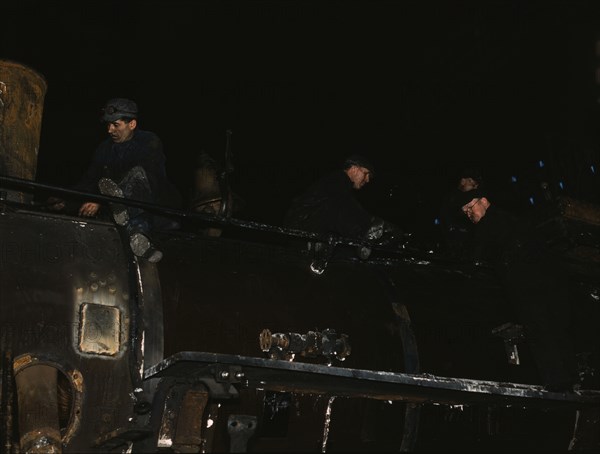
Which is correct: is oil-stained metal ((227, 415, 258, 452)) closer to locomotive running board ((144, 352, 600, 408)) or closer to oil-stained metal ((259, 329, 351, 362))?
locomotive running board ((144, 352, 600, 408))

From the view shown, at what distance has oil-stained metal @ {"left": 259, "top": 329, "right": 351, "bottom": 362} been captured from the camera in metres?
4.12

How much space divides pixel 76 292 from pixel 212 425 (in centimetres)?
102

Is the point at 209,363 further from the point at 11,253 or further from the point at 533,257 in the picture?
the point at 533,257

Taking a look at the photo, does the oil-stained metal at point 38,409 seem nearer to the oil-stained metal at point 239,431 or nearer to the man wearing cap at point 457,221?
the oil-stained metal at point 239,431

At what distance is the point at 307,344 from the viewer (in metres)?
4.20

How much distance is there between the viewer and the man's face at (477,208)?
223 inches

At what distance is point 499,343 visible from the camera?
5.11 metres

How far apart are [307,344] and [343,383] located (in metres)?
0.32

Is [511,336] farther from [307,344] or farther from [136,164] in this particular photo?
[136,164]

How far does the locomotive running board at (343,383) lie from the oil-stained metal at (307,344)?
Result: 0.68 feet

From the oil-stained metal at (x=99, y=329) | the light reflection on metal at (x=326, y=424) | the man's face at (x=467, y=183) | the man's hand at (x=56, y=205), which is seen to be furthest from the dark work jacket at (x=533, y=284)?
the man's hand at (x=56, y=205)

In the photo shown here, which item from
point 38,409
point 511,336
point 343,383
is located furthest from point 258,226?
point 511,336

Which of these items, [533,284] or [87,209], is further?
[533,284]

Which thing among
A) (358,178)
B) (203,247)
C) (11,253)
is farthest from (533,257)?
(11,253)
